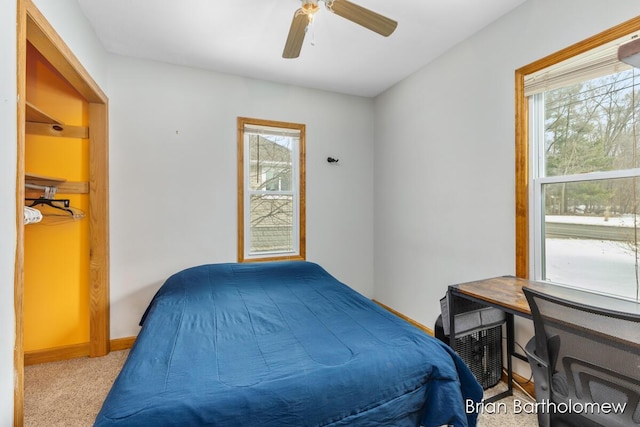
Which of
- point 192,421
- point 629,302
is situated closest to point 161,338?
point 192,421

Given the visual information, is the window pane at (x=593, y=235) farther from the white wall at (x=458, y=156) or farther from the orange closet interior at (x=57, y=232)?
the orange closet interior at (x=57, y=232)

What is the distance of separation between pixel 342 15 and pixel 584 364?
2.08 meters

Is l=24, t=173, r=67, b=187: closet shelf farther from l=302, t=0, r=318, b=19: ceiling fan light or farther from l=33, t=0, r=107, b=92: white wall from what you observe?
l=302, t=0, r=318, b=19: ceiling fan light

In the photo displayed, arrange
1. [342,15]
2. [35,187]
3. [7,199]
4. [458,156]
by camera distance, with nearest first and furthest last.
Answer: [7,199]
[342,15]
[35,187]
[458,156]

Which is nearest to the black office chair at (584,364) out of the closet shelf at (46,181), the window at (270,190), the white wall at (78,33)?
the window at (270,190)

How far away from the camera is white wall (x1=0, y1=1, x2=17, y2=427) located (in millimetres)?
1115

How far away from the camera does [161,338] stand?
5.13 ft

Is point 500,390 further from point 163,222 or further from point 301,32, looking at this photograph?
point 163,222

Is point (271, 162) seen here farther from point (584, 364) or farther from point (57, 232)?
point (584, 364)


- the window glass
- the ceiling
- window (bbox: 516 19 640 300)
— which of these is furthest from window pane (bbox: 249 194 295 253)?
the window glass

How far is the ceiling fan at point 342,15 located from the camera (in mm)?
1695

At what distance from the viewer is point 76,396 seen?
2043 mm

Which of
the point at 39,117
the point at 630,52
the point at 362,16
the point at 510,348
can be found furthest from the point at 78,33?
the point at 510,348

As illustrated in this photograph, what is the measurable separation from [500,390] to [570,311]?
4.55 ft
